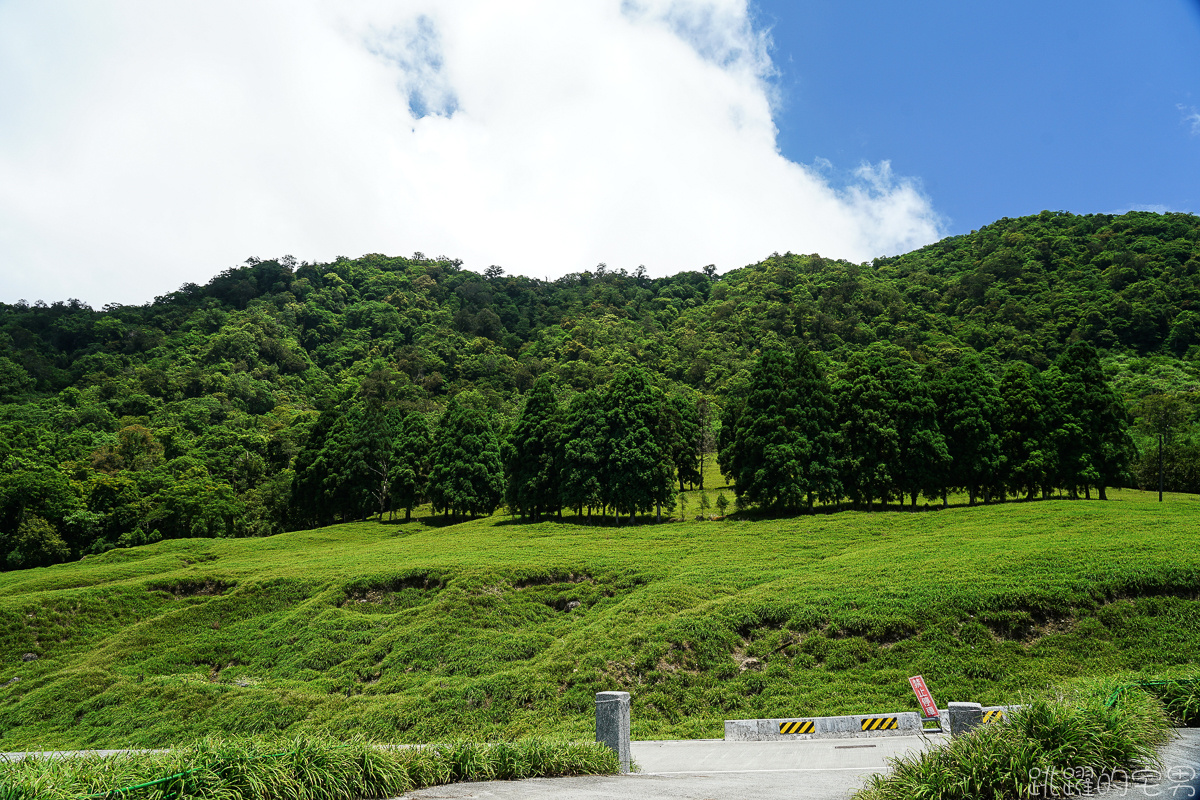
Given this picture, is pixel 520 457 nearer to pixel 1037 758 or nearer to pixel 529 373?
pixel 1037 758

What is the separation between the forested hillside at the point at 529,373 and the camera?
155 ft

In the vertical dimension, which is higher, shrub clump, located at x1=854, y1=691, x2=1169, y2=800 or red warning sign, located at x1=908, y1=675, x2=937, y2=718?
shrub clump, located at x1=854, y1=691, x2=1169, y2=800

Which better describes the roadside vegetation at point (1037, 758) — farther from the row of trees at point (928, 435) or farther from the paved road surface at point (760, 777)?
the row of trees at point (928, 435)

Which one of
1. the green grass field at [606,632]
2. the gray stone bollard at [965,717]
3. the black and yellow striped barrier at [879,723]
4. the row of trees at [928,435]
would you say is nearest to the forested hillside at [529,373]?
the row of trees at [928,435]

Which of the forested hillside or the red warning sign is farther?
the forested hillside

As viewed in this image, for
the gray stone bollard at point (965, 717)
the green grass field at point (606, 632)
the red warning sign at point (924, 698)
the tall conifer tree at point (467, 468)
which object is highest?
the tall conifer tree at point (467, 468)

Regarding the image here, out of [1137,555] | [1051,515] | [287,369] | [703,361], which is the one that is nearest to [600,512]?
[1051,515]

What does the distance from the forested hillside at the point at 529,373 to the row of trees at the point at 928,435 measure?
23cm

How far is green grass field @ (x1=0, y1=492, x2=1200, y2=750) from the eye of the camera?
55.8 feet

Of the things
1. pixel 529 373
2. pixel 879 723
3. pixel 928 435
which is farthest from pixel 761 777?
pixel 529 373

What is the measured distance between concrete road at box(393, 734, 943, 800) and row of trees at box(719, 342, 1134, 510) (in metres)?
29.9

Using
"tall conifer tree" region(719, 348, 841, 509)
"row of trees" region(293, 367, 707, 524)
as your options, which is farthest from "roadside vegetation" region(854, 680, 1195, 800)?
"row of trees" region(293, 367, 707, 524)

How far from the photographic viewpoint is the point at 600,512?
54.5 m

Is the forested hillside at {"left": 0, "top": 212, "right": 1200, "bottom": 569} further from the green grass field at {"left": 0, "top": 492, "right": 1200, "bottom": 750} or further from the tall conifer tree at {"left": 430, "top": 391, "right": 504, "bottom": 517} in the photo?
the green grass field at {"left": 0, "top": 492, "right": 1200, "bottom": 750}
